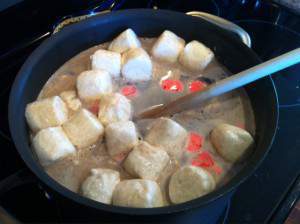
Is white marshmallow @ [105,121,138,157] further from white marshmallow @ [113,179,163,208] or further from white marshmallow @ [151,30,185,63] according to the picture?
white marshmallow @ [151,30,185,63]

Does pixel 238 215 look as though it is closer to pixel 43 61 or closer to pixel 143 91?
pixel 143 91

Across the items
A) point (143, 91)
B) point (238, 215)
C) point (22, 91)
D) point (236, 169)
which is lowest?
point (238, 215)

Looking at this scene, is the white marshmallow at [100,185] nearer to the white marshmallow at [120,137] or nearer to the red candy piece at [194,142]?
the white marshmallow at [120,137]

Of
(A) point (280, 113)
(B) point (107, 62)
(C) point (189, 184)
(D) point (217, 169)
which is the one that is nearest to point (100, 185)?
(C) point (189, 184)

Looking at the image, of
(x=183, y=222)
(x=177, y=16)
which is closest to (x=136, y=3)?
(x=177, y=16)

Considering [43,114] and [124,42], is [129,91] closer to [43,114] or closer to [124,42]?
[124,42]
